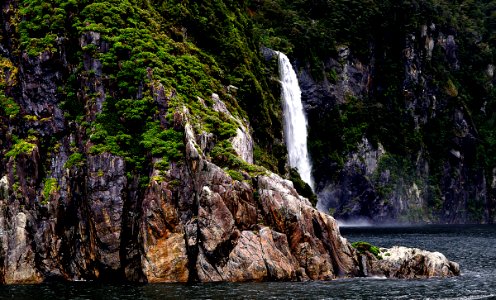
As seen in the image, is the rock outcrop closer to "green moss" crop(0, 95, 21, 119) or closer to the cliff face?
"green moss" crop(0, 95, 21, 119)

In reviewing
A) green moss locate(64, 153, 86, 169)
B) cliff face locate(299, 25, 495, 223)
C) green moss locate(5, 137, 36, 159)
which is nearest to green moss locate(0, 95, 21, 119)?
green moss locate(5, 137, 36, 159)

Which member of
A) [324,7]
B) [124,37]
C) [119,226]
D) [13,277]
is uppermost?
[324,7]

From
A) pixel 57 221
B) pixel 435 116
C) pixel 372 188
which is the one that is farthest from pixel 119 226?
pixel 435 116

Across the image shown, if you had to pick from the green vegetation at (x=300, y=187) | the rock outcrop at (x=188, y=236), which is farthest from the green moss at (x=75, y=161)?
the green vegetation at (x=300, y=187)

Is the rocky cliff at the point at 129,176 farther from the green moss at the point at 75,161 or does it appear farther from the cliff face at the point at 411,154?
the cliff face at the point at 411,154

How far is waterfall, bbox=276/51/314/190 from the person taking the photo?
94.1 m

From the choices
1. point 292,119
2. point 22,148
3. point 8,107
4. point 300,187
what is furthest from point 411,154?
point 22,148

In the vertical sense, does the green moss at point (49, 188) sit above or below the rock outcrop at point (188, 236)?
above

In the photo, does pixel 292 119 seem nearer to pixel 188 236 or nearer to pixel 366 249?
pixel 366 249

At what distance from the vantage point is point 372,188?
124188 mm

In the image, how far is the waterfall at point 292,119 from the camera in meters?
94.1

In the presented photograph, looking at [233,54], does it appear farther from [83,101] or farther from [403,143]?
[403,143]

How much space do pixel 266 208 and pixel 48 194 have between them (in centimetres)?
1516

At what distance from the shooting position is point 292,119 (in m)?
94.9
